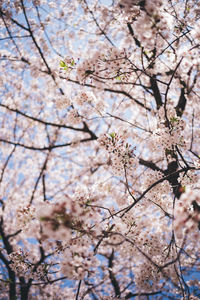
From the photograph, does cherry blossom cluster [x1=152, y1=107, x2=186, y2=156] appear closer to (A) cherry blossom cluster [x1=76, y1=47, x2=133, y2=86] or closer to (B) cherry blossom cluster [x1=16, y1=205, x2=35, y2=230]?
(A) cherry blossom cluster [x1=76, y1=47, x2=133, y2=86]

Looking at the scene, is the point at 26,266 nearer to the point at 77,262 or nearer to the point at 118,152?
the point at 77,262

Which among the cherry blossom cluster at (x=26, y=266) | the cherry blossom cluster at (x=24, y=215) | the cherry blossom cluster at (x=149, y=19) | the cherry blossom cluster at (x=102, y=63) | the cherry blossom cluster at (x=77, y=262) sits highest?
the cherry blossom cluster at (x=102, y=63)

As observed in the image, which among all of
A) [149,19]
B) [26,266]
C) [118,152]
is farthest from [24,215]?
[149,19]

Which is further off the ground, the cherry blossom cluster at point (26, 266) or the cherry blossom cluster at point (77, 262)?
the cherry blossom cluster at point (26, 266)

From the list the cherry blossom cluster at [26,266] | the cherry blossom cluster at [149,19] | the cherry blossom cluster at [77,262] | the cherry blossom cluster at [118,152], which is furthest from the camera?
the cherry blossom cluster at [118,152]

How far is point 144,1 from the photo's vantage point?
188cm

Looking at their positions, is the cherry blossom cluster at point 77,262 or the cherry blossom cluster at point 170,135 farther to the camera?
the cherry blossom cluster at point 170,135

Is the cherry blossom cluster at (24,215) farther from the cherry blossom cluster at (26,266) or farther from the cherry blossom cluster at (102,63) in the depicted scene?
the cherry blossom cluster at (102,63)

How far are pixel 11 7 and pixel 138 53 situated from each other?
344 cm

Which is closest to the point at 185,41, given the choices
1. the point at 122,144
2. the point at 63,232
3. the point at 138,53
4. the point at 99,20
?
the point at 138,53

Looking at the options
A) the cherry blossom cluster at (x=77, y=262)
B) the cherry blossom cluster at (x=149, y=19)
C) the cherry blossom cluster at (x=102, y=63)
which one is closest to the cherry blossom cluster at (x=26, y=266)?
the cherry blossom cluster at (x=77, y=262)

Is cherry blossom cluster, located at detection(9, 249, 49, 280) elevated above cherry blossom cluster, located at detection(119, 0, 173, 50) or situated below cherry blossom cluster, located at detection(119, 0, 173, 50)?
below

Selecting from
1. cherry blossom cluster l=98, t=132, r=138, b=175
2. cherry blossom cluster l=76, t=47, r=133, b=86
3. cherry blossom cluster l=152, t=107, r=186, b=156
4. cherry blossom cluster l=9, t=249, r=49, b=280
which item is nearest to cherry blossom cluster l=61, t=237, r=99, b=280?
cherry blossom cluster l=9, t=249, r=49, b=280

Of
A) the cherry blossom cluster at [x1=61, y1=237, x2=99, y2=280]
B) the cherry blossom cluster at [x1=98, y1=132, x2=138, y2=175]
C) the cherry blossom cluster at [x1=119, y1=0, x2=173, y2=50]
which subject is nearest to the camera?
the cherry blossom cluster at [x1=61, y1=237, x2=99, y2=280]
